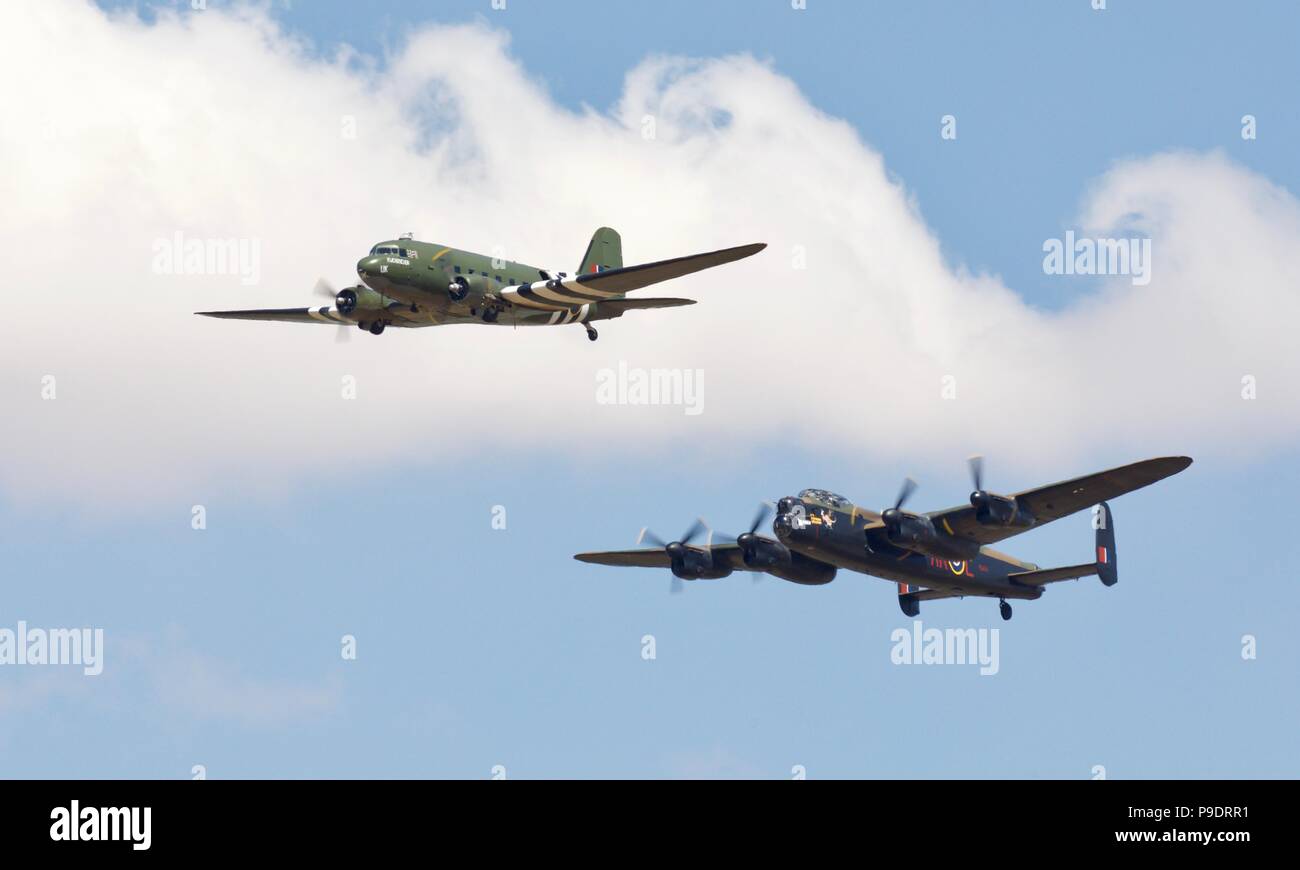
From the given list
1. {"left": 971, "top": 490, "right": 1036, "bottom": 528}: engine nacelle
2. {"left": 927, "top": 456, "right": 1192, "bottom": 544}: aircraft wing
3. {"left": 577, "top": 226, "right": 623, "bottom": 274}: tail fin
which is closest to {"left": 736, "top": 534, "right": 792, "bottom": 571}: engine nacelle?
{"left": 927, "top": 456, "right": 1192, "bottom": 544}: aircraft wing

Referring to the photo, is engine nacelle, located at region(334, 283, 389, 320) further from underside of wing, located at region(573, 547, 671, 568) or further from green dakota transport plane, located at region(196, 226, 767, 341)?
underside of wing, located at region(573, 547, 671, 568)

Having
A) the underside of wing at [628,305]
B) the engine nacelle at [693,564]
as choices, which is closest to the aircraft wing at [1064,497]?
the engine nacelle at [693,564]

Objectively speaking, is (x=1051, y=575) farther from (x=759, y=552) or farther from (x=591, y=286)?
(x=591, y=286)

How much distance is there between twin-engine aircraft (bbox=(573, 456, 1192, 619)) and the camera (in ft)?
242

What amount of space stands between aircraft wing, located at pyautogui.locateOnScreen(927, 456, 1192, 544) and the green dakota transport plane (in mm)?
13126

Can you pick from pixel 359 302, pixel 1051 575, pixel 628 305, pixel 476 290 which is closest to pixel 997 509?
pixel 1051 575

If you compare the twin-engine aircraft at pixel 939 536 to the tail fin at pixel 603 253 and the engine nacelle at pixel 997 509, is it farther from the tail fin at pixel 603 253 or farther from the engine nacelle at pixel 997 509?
the tail fin at pixel 603 253

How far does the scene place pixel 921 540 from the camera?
74.9 meters

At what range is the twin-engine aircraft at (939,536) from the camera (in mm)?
73625

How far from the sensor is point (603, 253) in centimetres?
8869
